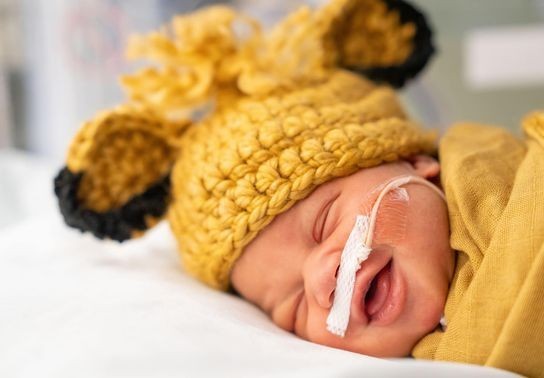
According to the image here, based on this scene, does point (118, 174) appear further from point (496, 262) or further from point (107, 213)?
point (496, 262)

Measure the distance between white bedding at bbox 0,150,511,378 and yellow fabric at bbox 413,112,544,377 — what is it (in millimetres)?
66

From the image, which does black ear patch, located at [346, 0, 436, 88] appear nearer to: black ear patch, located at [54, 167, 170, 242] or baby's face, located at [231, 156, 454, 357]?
baby's face, located at [231, 156, 454, 357]

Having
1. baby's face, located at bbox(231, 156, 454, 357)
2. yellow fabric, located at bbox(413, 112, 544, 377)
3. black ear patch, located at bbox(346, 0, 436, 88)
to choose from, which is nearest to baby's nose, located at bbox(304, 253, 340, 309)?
baby's face, located at bbox(231, 156, 454, 357)

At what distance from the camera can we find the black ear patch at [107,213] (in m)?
0.85

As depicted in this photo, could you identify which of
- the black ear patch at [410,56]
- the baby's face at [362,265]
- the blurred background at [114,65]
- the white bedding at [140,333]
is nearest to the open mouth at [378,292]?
the baby's face at [362,265]

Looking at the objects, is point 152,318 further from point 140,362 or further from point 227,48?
point 227,48

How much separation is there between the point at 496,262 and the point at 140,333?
0.38m

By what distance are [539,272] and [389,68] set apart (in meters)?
0.60

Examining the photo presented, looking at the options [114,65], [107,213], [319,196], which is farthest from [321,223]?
[114,65]

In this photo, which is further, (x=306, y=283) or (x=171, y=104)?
(x=171, y=104)

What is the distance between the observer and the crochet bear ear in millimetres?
866

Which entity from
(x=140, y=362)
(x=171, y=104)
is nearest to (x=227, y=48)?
(x=171, y=104)

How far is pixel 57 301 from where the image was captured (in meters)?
0.72

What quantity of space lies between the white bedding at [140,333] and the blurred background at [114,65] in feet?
2.19
